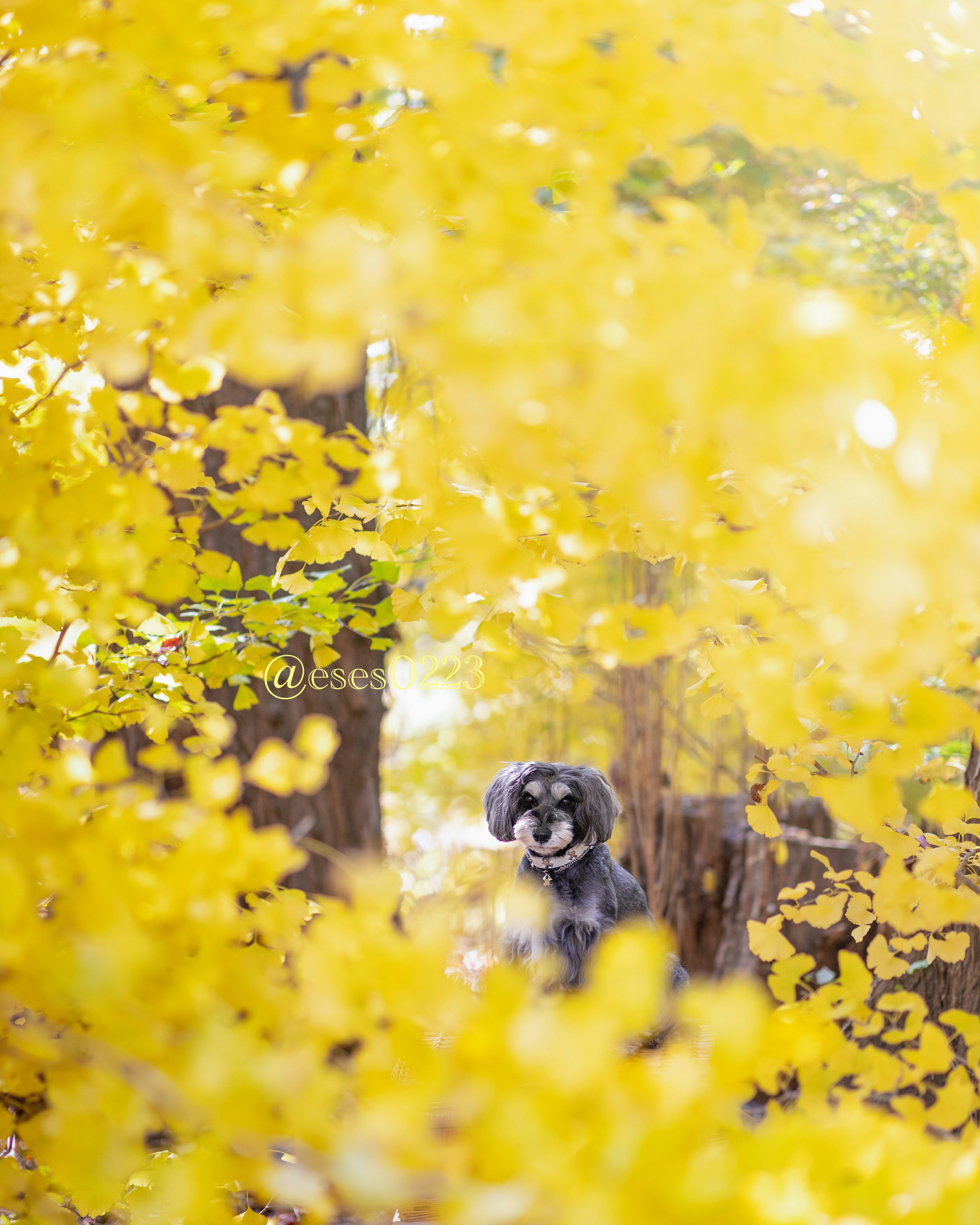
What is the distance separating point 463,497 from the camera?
1422mm

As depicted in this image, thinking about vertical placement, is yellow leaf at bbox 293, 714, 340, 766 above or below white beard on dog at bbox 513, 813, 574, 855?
above

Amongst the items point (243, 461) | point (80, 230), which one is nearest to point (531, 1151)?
point (243, 461)

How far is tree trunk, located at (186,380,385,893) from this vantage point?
3.67 m

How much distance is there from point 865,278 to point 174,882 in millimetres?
4423

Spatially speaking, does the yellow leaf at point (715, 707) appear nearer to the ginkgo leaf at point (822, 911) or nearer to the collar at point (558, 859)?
the ginkgo leaf at point (822, 911)

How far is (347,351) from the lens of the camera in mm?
700

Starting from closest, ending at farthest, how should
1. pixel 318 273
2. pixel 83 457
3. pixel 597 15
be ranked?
1. pixel 318 273
2. pixel 597 15
3. pixel 83 457

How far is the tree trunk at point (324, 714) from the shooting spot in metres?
3.67

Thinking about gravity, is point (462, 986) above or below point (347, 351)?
below

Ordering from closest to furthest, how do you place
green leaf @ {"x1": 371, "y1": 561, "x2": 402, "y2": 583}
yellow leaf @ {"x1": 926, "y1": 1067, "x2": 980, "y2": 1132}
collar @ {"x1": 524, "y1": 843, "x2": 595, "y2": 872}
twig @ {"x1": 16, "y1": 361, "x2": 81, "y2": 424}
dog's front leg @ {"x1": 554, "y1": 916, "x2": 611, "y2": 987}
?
yellow leaf @ {"x1": 926, "y1": 1067, "x2": 980, "y2": 1132} < twig @ {"x1": 16, "y1": 361, "x2": 81, "y2": 424} < green leaf @ {"x1": 371, "y1": 561, "x2": 402, "y2": 583} < dog's front leg @ {"x1": 554, "y1": 916, "x2": 611, "y2": 987} < collar @ {"x1": 524, "y1": 843, "x2": 595, "y2": 872}

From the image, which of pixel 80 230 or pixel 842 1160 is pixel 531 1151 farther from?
pixel 80 230

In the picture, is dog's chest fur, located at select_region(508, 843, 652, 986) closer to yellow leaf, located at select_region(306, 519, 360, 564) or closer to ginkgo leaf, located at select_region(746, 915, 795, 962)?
ginkgo leaf, located at select_region(746, 915, 795, 962)

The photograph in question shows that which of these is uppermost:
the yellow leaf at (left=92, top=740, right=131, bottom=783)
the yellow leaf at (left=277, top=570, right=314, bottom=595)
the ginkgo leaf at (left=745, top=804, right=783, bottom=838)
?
the yellow leaf at (left=92, top=740, right=131, bottom=783)

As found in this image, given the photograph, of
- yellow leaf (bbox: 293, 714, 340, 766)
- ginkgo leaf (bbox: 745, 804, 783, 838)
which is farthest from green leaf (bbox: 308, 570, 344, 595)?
ginkgo leaf (bbox: 745, 804, 783, 838)
